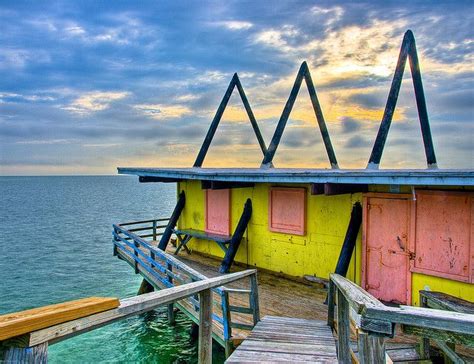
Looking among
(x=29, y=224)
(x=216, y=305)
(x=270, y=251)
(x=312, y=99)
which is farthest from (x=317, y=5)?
(x=29, y=224)

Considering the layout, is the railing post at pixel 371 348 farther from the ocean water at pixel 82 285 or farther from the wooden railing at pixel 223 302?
the ocean water at pixel 82 285

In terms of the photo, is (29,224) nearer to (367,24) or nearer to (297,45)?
(297,45)

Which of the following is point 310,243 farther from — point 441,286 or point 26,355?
point 26,355

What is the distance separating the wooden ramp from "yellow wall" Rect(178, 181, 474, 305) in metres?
2.96

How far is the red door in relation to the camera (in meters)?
7.66

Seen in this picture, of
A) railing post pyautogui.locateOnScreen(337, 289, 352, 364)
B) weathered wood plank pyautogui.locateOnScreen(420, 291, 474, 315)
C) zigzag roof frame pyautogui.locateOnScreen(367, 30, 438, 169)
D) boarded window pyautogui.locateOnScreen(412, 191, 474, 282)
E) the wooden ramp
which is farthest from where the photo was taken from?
zigzag roof frame pyautogui.locateOnScreen(367, 30, 438, 169)

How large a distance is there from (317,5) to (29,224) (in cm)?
4640

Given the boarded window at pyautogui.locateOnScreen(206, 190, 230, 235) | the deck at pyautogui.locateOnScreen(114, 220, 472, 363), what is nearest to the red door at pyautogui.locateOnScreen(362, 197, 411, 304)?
the deck at pyautogui.locateOnScreen(114, 220, 472, 363)

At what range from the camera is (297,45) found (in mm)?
15766

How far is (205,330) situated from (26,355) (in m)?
2.21

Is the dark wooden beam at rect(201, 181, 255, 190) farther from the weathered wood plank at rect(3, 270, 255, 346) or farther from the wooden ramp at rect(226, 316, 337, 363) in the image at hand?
the weathered wood plank at rect(3, 270, 255, 346)

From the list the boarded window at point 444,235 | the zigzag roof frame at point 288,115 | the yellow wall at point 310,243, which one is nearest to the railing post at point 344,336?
the boarded window at point 444,235

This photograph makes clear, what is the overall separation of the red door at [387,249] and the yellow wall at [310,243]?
229 mm

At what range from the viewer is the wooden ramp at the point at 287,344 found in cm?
421
